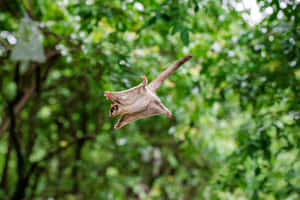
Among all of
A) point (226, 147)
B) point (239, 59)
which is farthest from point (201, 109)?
point (239, 59)

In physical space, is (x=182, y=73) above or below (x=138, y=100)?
below

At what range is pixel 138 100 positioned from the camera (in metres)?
0.97

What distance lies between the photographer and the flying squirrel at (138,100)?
96 centimetres

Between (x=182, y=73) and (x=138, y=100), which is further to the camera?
(x=182, y=73)

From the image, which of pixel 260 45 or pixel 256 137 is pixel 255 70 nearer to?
pixel 260 45

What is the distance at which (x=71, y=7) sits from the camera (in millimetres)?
1975

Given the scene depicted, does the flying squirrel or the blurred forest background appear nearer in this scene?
the flying squirrel

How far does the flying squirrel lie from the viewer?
3.14 feet

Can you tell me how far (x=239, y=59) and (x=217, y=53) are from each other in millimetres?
206

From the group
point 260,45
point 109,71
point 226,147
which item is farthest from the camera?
point 226,147

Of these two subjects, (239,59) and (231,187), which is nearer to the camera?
(231,187)

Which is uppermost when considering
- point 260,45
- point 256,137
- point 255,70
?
point 260,45

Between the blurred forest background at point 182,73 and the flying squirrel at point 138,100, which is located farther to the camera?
the blurred forest background at point 182,73

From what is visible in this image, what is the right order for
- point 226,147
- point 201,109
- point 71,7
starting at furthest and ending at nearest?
point 226,147, point 201,109, point 71,7
